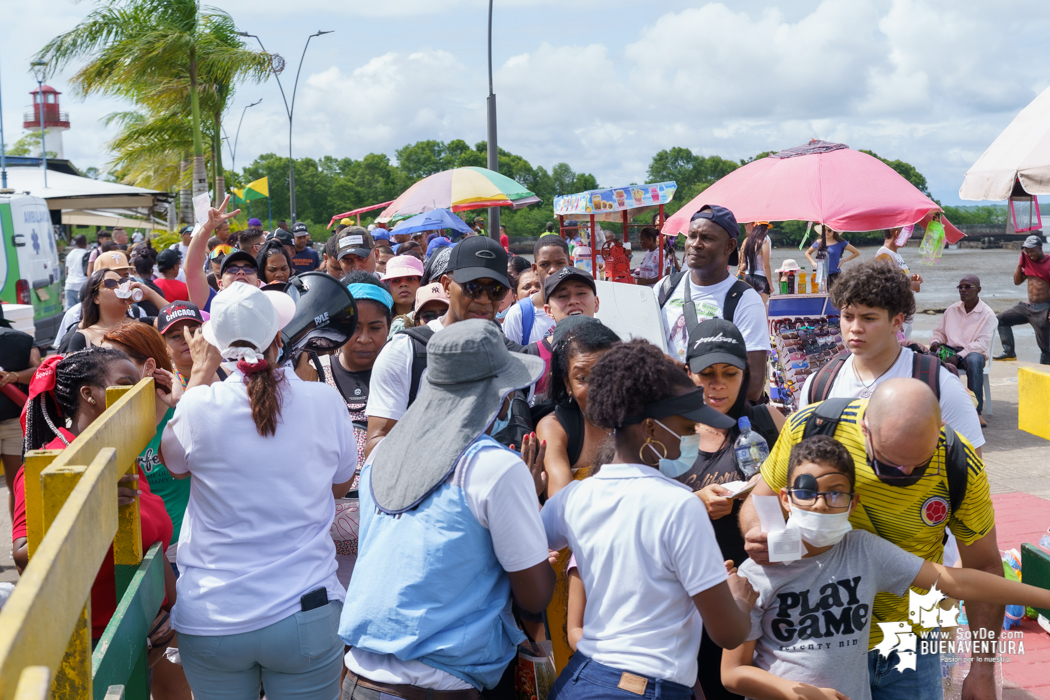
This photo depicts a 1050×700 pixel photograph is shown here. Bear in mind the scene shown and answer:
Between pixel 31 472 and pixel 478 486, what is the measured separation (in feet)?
3.52

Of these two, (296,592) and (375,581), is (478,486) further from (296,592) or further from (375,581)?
(296,592)

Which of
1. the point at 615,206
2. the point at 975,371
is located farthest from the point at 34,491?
the point at 615,206

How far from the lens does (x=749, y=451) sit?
125 inches

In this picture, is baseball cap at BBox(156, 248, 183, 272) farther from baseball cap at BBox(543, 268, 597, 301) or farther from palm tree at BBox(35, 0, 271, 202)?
palm tree at BBox(35, 0, 271, 202)

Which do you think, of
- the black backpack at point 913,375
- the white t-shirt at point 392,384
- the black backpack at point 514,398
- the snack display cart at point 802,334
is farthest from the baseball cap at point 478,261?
the snack display cart at point 802,334

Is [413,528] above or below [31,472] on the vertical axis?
below

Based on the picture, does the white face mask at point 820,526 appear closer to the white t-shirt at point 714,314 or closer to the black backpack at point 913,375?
the black backpack at point 913,375

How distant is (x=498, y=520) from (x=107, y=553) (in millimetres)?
1379

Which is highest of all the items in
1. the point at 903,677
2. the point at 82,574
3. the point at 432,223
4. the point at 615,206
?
the point at 615,206

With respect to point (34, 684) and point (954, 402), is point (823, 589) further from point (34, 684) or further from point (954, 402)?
point (34, 684)

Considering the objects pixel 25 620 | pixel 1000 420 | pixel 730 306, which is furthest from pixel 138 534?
pixel 1000 420

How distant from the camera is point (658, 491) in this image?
206 centimetres

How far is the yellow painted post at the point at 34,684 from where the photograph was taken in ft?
3.13

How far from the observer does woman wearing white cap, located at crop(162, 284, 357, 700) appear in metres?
2.47
